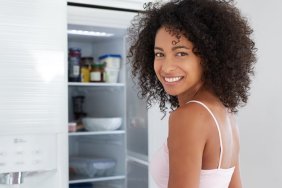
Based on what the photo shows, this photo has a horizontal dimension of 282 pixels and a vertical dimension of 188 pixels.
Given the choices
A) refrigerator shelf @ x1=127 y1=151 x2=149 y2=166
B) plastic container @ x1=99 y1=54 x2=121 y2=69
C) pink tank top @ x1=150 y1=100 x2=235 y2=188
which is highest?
plastic container @ x1=99 y1=54 x2=121 y2=69

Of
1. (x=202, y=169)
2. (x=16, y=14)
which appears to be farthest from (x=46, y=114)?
(x=202, y=169)

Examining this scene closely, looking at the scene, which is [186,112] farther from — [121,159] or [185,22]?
[121,159]

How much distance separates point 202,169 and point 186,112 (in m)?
0.16

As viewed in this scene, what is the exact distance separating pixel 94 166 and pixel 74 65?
578mm

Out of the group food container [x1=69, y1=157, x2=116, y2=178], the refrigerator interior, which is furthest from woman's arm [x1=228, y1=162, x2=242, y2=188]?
food container [x1=69, y1=157, x2=116, y2=178]

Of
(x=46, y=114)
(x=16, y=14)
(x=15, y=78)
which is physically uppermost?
(x=16, y=14)

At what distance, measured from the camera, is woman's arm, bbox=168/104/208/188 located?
0.85 m

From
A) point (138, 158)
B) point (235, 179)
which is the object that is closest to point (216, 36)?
point (235, 179)

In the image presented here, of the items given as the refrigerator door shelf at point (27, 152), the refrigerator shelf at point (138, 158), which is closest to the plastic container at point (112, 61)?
the refrigerator shelf at point (138, 158)

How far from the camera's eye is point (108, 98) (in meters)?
2.24

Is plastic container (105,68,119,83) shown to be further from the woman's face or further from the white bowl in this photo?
the woman's face

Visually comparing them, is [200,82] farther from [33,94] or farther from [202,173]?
[33,94]

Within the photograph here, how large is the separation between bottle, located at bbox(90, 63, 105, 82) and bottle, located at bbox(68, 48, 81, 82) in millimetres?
84

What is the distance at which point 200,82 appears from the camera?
3.26 ft
